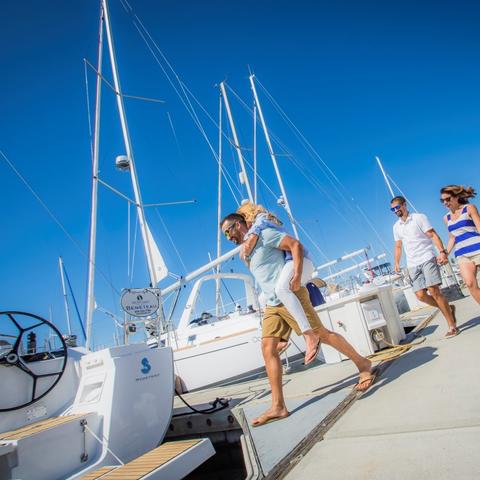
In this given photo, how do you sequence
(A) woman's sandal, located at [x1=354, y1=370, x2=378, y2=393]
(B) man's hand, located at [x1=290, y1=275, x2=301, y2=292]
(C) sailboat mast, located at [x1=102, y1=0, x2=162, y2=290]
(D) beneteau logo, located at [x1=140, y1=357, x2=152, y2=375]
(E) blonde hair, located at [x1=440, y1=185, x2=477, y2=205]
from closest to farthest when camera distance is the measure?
(A) woman's sandal, located at [x1=354, y1=370, x2=378, y2=393] → (B) man's hand, located at [x1=290, y1=275, x2=301, y2=292] → (D) beneteau logo, located at [x1=140, y1=357, x2=152, y2=375] → (E) blonde hair, located at [x1=440, y1=185, x2=477, y2=205] → (C) sailboat mast, located at [x1=102, y1=0, x2=162, y2=290]

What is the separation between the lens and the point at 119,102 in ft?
35.5

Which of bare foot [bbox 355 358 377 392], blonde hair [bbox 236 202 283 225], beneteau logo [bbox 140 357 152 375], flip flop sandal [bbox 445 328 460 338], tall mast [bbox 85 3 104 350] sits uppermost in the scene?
tall mast [bbox 85 3 104 350]

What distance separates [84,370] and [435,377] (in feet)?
11.8

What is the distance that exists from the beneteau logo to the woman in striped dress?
12.2 ft

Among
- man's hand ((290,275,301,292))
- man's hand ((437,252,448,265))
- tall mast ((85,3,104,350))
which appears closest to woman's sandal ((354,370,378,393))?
man's hand ((290,275,301,292))

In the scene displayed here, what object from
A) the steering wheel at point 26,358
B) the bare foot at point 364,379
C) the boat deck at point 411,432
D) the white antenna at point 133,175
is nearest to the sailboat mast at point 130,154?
the white antenna at point 133,175

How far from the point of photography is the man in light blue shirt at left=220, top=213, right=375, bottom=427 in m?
2.94

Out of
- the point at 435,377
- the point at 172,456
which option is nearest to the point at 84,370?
the point at 172,456

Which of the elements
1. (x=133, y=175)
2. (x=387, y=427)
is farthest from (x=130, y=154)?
(x=387, y=427)

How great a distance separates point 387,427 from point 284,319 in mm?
1357

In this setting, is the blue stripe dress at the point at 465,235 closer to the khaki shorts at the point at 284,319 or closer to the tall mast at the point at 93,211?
the khaki shorts at the point at 284,319

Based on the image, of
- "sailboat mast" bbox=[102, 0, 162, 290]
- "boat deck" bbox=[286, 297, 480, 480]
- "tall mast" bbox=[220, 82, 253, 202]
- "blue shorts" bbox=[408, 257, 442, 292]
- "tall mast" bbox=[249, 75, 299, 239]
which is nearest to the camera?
"boat deck" bbox=[286, 297, 480, 480]

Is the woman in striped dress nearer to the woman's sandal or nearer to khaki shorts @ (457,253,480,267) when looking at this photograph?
khaki shorts @ (457,253,480,267)

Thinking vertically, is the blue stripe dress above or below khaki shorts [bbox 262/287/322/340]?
above
